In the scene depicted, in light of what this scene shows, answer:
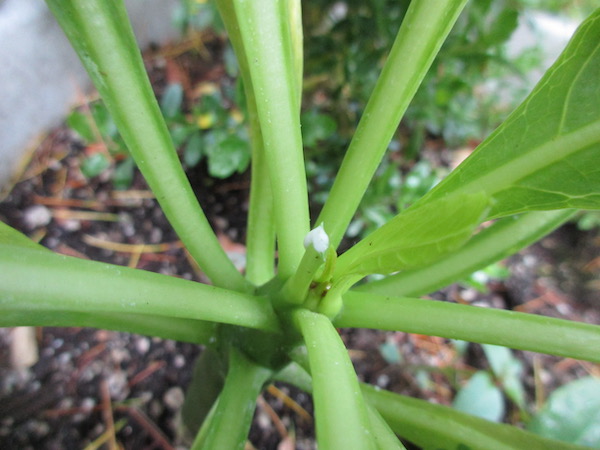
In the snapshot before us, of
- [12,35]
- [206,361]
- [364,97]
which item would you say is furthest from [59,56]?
[206,361]

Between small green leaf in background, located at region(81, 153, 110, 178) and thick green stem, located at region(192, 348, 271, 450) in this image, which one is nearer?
thick green stem, located at region(192, 348, 271, 450)

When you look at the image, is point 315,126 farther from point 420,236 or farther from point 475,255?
point 420,236

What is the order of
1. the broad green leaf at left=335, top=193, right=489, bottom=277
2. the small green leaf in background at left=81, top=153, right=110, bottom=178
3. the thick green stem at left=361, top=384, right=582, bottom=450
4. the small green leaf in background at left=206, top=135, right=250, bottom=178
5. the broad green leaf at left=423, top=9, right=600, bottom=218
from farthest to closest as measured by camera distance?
1. the small green leaf in background at left=81, top=153, right=110, bottom=178
2. the small green leaf in background at left=206, top=135, right=250, bottom=178
3. the thick green stem at left=361, top=384, right=582, bottom=450
4. the broad green leaf at left=423, top=9, right=600, bottom=218
5. the broad green leaf at left=335, top=193, right=489, bottom=277

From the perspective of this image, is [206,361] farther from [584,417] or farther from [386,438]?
[584,417]

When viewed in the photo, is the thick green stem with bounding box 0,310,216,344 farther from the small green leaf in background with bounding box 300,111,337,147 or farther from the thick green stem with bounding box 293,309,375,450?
the small green leaf in background with bounding box 300,111,337,147

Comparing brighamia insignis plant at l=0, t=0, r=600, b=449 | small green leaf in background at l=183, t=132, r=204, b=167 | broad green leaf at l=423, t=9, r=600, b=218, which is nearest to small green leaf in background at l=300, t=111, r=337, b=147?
small green leaf in background at l=183, t=132, r=204, b=167

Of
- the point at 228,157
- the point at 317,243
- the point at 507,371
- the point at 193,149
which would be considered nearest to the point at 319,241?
the point at 317,243

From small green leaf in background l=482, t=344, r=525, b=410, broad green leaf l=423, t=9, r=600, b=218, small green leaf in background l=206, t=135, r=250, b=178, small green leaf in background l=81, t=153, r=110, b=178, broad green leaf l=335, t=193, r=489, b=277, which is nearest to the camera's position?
broad green leaf l=335, t=193, r=489, b=277
